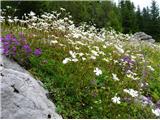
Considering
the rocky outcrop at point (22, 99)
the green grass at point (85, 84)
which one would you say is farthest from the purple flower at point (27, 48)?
the rocky outcrop at point (22, 99)

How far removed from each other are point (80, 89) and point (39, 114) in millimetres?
2126

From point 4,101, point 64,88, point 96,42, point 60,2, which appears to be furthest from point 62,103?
point 60,2

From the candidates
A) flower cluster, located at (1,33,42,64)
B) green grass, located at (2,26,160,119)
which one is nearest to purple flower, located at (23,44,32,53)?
flower cluster, located at (1,33,42,64)

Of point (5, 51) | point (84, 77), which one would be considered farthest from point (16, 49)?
point (84, 77)

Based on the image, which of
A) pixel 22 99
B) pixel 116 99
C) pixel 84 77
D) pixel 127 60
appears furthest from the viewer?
pixel 127 60

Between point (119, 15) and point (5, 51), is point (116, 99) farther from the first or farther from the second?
point (119, 15)

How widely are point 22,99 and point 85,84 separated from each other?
7.09 feet

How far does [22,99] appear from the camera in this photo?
5668 mm

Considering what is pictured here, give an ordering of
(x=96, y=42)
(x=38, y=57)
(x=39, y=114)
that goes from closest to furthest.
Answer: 1. (x=39, y=114)
2. (x=38, y=57)
3. (x=96, y=42)

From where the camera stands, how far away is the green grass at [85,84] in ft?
22.9

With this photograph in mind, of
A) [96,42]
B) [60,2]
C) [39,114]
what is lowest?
[60,2]

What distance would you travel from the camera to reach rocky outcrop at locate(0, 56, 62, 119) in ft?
17.6

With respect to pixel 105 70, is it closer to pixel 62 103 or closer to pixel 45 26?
pixel 62 103

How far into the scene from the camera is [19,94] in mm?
5766
